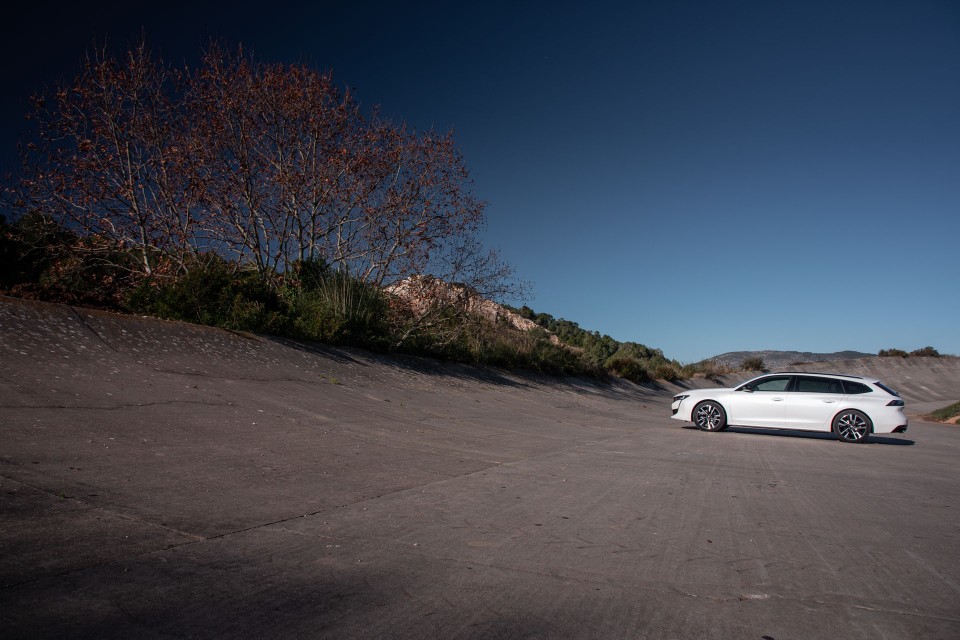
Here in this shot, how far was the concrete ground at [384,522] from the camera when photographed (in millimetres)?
3053

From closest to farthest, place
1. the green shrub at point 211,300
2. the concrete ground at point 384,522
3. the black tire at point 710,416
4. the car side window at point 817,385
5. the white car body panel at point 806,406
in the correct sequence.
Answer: the concrete ground at point 384,522 → the green shrub at point 211,300 → the white car body panel at point 806,406 → the car side window at point 817,385 → the black tire at point 710,416

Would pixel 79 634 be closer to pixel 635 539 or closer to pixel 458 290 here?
pixel 635 539

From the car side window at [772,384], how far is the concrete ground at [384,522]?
14.7ft

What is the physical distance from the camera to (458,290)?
61.2ft

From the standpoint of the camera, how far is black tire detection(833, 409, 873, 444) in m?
13.6

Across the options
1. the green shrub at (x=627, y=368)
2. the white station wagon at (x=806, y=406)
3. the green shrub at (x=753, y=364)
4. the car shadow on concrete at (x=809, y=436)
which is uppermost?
the green shrub at (x=753, y=364)

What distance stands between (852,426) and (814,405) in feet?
2.80

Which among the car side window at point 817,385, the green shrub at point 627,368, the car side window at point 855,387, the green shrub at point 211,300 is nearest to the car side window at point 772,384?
the car side window at point 817,385

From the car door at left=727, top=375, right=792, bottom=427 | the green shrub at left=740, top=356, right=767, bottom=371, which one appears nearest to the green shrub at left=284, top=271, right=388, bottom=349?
the car door at left=727, top=375, right=792, bottom=427

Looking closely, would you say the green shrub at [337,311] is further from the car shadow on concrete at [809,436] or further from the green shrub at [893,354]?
the green shrub at [893,354]

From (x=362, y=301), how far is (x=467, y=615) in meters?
13.4

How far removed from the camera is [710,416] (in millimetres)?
14648

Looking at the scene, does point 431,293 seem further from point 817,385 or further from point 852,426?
point 852,426

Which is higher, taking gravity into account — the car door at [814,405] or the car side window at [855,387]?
the car side window at [855,387]
